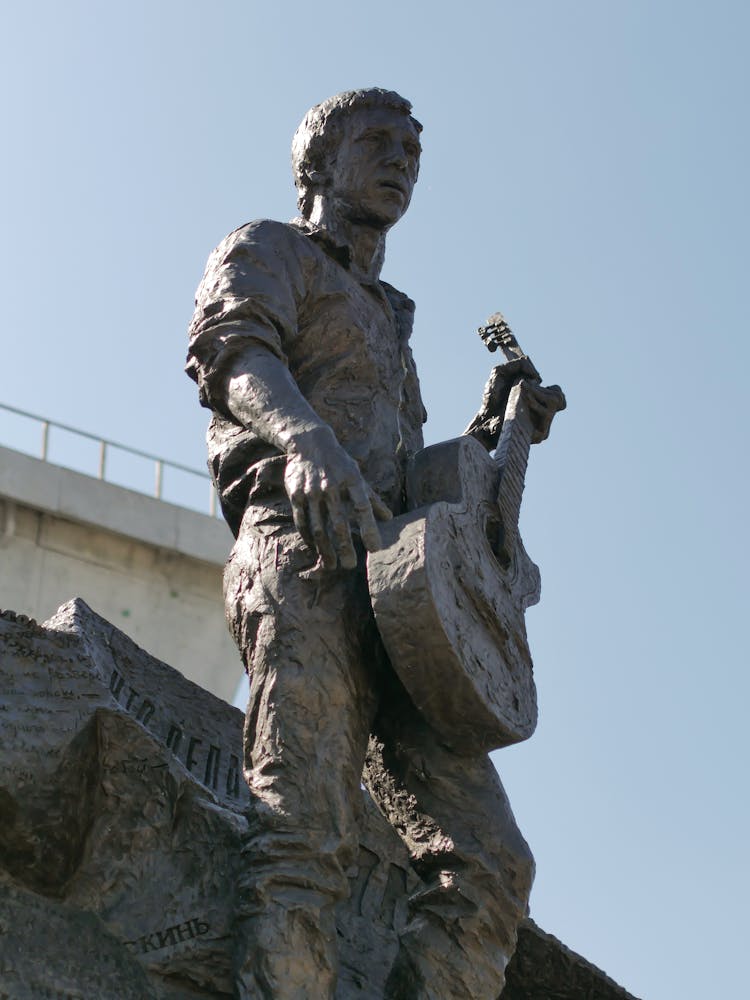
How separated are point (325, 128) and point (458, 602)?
159 centimetres

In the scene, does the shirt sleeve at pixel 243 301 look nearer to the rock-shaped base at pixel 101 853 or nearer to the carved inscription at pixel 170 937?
the rock-shaped base at pixel 101 853

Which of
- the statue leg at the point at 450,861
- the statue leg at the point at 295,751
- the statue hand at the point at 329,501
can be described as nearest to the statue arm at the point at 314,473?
the statue hand at the point at 329,501

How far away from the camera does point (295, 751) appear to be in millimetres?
5328

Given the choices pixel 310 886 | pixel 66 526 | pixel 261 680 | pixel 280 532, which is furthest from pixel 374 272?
pixel 66 526

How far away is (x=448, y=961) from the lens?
537 centimetres

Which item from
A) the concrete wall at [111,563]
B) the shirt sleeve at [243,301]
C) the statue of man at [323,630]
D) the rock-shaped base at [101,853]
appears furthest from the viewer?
the concrete wall at [111,563]

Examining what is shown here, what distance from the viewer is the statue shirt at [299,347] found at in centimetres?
572

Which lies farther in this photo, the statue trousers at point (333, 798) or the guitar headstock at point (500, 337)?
the guitar headstock at point (500, 337)

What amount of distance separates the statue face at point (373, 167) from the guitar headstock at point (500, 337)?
668 mm

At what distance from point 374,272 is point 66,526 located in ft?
32.7

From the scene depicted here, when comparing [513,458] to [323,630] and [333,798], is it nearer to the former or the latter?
[323,630]

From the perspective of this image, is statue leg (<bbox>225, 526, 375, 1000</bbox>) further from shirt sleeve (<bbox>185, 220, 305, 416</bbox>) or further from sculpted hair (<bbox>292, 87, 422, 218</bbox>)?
sculpted hair (<bbox>292, 87, 422, 218</bbox>)

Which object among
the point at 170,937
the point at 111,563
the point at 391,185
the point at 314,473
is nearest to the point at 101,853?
the point at 170,937

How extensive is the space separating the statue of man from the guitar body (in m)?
0.11
